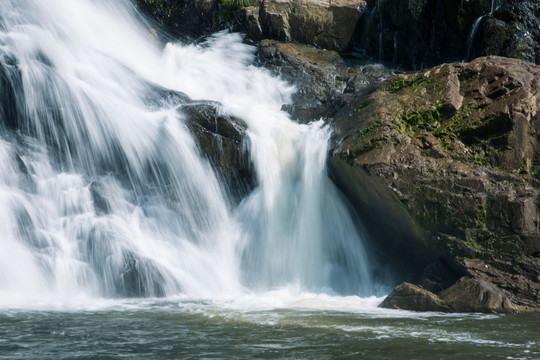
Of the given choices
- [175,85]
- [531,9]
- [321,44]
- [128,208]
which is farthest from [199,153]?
[531,9]

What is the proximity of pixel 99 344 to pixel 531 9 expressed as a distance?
11.4 m

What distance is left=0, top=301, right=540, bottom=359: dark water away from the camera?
173 inches

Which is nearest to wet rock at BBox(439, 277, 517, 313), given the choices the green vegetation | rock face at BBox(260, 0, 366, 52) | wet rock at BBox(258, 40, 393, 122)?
the green vegetation

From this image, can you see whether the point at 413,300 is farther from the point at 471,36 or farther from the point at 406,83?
the point at 471,36

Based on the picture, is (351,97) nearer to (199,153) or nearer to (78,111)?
(199,153)

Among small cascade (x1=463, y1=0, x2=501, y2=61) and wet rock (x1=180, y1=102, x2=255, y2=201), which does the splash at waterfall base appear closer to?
wet rock (x1=180, y1=102, x2=255, y2=201)

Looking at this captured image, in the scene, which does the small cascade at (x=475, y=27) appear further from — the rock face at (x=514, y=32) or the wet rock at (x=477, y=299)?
the wet rock at (x=477, y=299)

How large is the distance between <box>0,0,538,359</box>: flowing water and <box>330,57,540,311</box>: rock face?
81 cm

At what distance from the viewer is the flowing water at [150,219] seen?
21.8 ft

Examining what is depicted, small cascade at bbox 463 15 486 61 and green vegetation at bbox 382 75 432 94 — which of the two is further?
small cascade at bbox 463 15 486 61

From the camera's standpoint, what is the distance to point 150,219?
29.7 feet

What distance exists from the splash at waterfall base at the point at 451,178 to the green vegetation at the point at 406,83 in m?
0.02

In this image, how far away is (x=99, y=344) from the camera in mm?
4660

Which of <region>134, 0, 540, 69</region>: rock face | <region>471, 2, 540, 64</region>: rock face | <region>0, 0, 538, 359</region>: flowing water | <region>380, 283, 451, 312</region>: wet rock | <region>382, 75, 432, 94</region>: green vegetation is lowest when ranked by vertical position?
<region>380, 283, 451, 312</region>: wet rock
